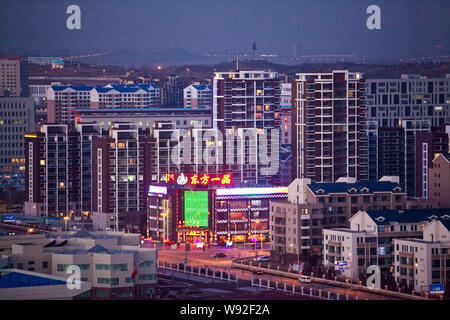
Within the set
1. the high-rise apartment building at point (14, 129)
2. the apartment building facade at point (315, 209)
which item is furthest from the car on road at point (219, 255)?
the high-rise apartment building at point (14, 129)

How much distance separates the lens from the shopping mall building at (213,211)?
127ft

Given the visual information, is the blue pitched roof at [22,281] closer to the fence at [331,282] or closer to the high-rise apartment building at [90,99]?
the fence at [331,282]

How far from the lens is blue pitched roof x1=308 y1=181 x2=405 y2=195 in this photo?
33.6 meters

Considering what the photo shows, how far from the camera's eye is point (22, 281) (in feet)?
69.0

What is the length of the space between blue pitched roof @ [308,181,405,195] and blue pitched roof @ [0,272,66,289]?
43.4 feet

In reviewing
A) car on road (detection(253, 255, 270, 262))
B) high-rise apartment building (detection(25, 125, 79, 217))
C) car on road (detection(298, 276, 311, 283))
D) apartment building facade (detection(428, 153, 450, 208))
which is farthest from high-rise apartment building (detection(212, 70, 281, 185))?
car on road (detection(298, 276, 311, 283))

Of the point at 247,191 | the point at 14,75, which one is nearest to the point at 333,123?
the point at 247,191

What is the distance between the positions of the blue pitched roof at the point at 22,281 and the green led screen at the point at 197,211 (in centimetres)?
1690

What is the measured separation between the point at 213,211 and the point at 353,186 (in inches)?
236

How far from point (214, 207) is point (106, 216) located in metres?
5.44

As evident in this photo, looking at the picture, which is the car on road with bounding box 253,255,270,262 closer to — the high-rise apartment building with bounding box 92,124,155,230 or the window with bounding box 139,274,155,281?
the high-rise apartment building with bounding box 92,124,155,230

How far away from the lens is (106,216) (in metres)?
42.4
